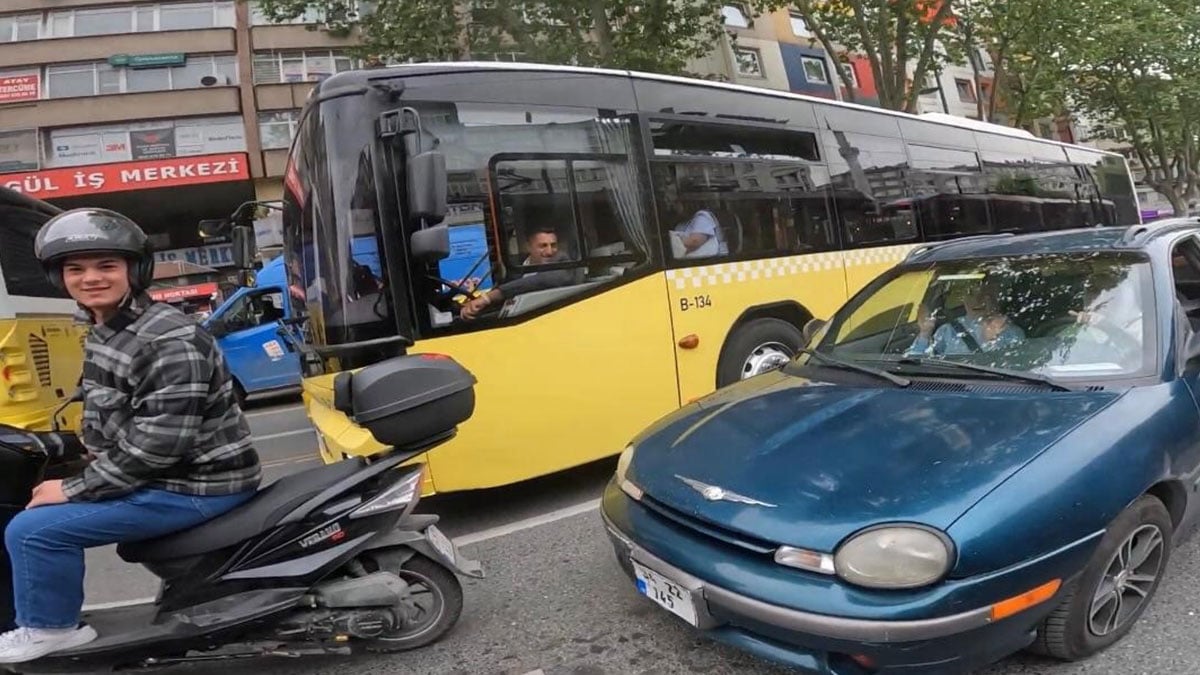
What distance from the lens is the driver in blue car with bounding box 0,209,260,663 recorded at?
2.49 meters

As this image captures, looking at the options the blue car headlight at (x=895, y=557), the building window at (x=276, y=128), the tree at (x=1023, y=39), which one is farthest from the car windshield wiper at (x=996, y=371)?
the building window at (x=276, y=128)

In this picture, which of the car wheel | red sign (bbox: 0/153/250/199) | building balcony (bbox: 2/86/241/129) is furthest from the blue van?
building balcony (bbox: 2/86/241/129)

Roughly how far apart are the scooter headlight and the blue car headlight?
1586 mm

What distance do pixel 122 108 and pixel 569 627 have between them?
90.4ft

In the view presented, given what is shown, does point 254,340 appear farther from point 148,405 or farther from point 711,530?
point 711,530

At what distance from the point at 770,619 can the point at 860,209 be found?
217 inches

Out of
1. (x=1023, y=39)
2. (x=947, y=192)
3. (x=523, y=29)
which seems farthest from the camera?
(x=1023, y=39)

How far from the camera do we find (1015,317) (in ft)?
10.8

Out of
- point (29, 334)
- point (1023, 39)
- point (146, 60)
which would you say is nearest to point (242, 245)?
point (29, 334)

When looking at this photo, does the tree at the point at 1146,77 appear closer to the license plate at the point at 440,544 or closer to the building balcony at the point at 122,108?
the license plate at the point at 440,544

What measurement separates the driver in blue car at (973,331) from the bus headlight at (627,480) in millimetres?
1364

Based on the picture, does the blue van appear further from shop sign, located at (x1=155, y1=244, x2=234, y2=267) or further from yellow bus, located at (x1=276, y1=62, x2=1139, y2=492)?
shop sign, located at (x1=155, y1=244, x2=234, y2=267)

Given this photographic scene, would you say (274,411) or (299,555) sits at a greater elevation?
(299,555)

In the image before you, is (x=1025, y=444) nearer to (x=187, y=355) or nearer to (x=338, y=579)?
(x=338, y=579)
